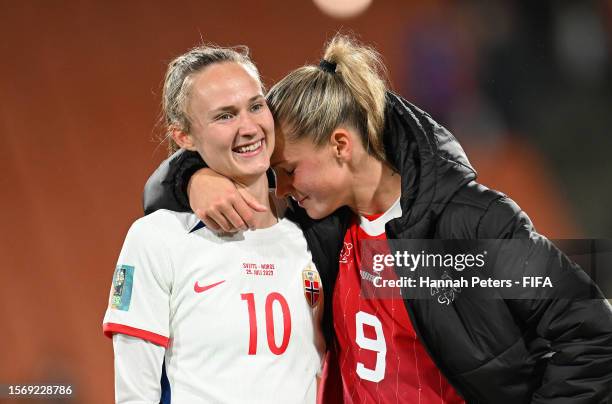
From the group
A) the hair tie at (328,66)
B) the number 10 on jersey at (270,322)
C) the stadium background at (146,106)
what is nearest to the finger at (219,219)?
the number 10 on jersey at (270,322)

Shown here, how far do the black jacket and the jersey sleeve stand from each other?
0.45 ft

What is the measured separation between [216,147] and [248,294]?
0.28m

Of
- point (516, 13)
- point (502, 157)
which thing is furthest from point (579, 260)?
point (516, 13)

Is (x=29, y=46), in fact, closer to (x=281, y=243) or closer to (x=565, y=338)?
(x=281, y=243)

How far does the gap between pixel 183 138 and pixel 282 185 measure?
23cm

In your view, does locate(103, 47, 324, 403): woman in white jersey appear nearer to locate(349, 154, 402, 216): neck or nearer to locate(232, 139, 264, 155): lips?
locate(232, 139, 264, 155): lips

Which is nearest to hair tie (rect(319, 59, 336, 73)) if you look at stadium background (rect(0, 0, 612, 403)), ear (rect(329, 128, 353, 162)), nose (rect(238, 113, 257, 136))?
ear (rect(329, 128, 353, 162))

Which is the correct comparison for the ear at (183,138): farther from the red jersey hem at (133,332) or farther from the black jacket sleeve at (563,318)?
the black jacket sleeve at (563,318)

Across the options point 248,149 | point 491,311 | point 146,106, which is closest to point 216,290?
point 248,149

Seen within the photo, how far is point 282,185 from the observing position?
1505 millimetres

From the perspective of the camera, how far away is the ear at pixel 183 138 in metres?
1.40

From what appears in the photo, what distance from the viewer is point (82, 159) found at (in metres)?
3.21

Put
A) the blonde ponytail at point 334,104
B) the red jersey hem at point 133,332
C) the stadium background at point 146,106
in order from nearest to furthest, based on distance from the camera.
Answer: the red jersey hem at point 133,332 → the blonde ponytail at point 334,104 → the stadium background at point 146,106

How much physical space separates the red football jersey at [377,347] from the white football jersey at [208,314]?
129mm
